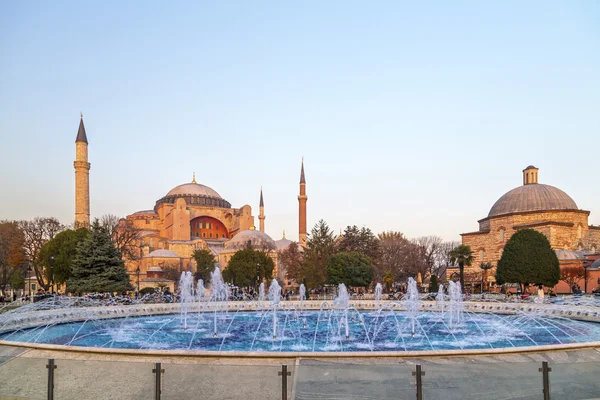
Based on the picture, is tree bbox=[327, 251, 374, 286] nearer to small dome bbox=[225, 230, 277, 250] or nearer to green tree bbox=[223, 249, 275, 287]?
green tree bbox=[223, 249, 275, 287]

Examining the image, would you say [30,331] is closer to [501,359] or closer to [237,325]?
[237,325]

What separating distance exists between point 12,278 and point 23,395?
35.8 metres

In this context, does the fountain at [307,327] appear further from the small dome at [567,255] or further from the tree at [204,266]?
the tree at [204,266]

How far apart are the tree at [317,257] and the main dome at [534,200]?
48.0 feet

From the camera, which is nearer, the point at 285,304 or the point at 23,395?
the point at 23,395

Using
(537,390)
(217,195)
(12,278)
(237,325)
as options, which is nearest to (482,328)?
(237,325)

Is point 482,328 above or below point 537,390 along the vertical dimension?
below

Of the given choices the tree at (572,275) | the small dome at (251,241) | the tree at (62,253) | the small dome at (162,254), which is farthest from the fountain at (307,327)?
the small dome at (251,241)

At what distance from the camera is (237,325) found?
51.5ft

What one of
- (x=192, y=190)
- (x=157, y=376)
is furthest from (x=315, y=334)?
(x=192, y=190)

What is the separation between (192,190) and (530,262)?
4714 centimetres

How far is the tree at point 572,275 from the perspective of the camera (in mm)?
29359

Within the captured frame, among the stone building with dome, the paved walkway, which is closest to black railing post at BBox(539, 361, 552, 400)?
the paved walkway

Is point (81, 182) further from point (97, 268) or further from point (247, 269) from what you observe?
point (97, 268)
